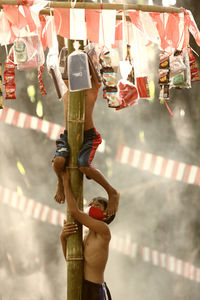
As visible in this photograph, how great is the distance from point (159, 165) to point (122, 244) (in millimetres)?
1015

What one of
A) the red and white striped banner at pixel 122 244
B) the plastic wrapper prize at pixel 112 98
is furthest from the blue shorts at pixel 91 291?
the red and white striped banner at pixel 122 244

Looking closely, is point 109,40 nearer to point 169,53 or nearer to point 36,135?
→ point 169,53

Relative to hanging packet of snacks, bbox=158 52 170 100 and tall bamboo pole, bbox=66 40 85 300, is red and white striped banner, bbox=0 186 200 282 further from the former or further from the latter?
hanging packet of snacks, bbox=158 52 170 100

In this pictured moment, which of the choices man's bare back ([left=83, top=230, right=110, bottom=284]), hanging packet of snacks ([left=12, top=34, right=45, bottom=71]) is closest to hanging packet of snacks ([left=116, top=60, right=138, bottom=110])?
hanging packet of snacks ([left=12, top=34, right=45, bottom=71])

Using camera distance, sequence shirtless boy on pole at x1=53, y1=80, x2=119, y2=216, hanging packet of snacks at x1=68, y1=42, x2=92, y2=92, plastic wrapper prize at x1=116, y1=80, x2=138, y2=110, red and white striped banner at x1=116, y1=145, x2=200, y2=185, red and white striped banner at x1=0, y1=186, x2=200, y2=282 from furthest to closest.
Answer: red and white striped banner at x1=116, y1=145, x2=200, y2=185 < red and white striped banner at x1=0, y1=186, x2=200, y2=282 < plastic wrapper prize at x1=116, y1=80, x2=138, y2=110 < shirtless boy on pole at x1=53, y1=80, x2=119, y2=216 < hanging packet of snacks at x1=68, y1=42, x2=92, y2=92

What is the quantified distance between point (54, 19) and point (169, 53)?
0.81 meters

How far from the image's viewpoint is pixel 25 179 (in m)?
5.07

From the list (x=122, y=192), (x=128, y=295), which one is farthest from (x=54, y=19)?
(x=128, y=295)

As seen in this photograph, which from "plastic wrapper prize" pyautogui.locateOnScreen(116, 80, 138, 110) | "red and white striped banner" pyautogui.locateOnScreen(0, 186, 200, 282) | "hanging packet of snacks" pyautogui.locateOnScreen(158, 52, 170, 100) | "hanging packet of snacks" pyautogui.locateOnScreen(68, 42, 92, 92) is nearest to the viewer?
"hanging packet of snacks" pyautogui.locateOnScreen(68, 42, 92, 92)

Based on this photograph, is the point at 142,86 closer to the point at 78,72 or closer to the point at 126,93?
the point at 126,93

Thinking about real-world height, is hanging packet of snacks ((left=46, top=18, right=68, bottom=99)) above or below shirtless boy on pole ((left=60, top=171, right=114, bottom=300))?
above

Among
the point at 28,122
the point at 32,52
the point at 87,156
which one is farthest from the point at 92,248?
the point at 28,122

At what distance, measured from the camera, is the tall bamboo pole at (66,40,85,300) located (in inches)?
109

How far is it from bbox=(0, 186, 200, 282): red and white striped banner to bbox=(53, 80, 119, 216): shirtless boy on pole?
7.25ft
